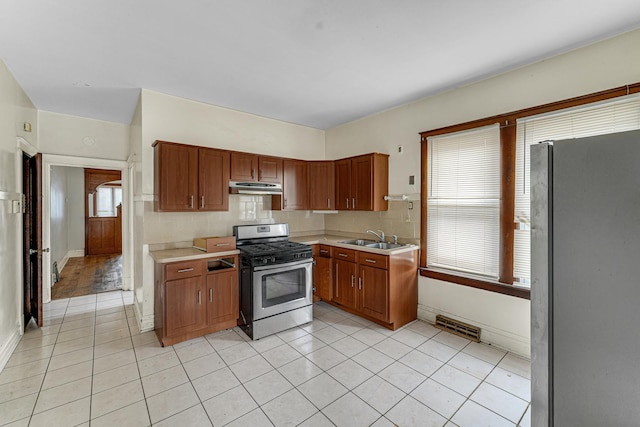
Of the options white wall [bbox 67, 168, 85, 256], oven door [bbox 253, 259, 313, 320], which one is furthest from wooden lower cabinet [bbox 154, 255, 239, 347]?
white wall [bbox 67, 168, 85, 256]

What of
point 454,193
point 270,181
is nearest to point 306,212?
point 270,181

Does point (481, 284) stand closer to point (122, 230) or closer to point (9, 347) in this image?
point (9, 347)

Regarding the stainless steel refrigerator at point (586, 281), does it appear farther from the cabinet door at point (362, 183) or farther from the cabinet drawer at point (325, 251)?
the cabinet drawer at point (325, 251)

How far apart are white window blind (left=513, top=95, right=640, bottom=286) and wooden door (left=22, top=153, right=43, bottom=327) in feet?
16.6

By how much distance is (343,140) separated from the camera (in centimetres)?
471

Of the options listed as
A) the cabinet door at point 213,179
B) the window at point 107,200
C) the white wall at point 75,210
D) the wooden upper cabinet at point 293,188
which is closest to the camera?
the cabinet door at point 213,179

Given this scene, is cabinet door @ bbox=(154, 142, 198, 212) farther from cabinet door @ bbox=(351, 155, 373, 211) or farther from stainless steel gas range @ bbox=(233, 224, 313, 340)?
cabinet door @ bbox=(351, 155, 373, 211)

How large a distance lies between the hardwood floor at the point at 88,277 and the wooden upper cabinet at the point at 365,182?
14.1ft

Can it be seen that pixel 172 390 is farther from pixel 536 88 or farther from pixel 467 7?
pixel 536 88

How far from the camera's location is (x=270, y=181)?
3.98 metres

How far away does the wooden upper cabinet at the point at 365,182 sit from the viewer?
384 cm

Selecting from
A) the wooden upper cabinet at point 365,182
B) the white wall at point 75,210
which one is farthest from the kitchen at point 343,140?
the white wall at point 75,210

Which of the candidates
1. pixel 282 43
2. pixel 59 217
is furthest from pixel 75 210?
pixel 282 43

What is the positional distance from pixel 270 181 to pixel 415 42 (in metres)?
2.41
